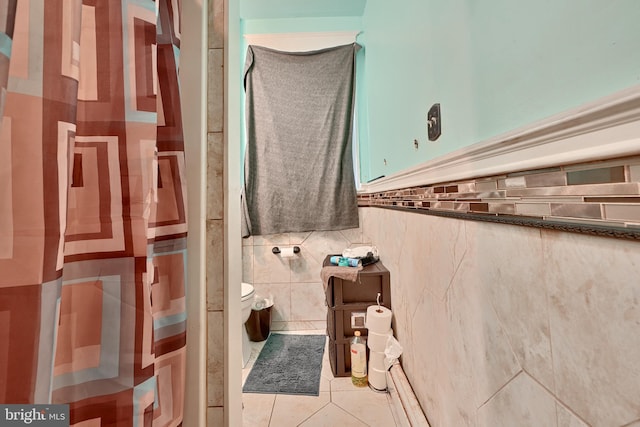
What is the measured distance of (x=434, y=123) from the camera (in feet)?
2.53

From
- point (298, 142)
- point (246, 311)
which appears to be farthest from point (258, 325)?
point (298, 142)

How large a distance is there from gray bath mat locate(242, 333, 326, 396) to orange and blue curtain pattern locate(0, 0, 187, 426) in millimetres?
832

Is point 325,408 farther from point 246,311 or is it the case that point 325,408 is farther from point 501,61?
point 501,61

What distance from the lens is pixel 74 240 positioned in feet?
1.37

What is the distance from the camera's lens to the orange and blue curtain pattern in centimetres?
28

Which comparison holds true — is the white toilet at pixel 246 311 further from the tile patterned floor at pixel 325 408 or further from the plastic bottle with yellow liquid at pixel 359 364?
the plastic bottle with yellow liquid at pixel 359 364

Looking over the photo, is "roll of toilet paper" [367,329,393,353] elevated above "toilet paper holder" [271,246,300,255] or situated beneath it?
situated beneath

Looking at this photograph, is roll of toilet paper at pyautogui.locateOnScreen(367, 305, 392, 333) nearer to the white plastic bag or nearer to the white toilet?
the white toilet

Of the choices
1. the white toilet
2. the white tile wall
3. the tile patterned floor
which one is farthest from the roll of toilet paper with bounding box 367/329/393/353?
the white toilet

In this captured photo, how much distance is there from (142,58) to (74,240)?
1.24 ft

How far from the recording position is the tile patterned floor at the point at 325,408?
104 centimetres

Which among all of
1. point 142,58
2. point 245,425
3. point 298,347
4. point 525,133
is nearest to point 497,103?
point 525,133

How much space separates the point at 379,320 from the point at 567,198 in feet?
3.33

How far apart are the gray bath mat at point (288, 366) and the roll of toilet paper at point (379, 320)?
457 millimetres
